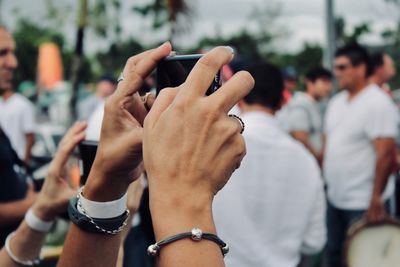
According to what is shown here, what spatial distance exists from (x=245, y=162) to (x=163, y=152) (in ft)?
5.89

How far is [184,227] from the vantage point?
3.57 ft

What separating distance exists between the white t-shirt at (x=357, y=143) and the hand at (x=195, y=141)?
377cm

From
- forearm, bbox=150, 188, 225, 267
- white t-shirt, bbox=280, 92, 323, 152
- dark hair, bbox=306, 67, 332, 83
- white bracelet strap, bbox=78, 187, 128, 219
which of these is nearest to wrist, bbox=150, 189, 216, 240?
forearm, bbox=150, 188, 225, 267

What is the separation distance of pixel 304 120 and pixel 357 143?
68.0 inches

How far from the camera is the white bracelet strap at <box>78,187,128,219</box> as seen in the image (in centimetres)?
148

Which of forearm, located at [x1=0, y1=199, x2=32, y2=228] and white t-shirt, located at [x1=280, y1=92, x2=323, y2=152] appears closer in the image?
forearm, located at [x1=0, y1=199, x2=32, y2=228]

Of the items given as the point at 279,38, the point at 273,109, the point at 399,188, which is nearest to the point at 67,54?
the point at 279,38

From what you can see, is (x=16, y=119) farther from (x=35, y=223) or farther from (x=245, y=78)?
(x=245, y=78)

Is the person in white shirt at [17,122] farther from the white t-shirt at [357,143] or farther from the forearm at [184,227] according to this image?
the forearm at [184,227]

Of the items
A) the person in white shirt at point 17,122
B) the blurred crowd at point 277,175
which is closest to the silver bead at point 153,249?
the blurred crowd at point 277,175

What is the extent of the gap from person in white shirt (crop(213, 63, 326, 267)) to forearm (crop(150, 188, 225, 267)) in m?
1.68

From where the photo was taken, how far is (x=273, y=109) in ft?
10.3

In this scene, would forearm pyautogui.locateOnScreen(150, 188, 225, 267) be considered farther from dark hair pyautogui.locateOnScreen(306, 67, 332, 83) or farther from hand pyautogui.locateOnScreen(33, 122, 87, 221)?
dark hair pyautogui.locateOnScreen(306, 67, 332, 83)

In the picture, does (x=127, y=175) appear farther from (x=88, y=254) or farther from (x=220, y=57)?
(x=220, y=57)
